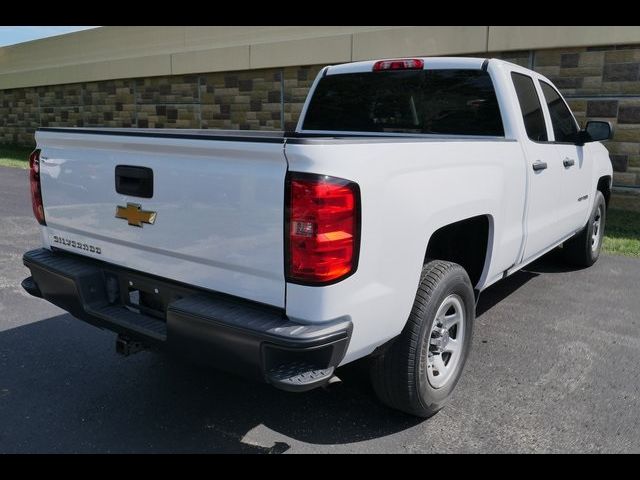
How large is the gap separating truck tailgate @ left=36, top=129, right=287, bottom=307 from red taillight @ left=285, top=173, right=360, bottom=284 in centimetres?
6

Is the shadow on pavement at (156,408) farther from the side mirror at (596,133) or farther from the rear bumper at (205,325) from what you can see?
the side mirror at (596,133)

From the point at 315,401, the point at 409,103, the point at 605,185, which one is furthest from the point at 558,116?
the point at 315,401

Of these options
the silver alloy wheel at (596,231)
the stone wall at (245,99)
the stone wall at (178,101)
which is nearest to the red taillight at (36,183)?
the silver alloy wheel at (596,231)

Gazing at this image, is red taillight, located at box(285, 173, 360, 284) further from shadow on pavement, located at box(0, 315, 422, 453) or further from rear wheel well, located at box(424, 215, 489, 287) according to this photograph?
rear wheel well, located at box(424, 215, 489, 287)

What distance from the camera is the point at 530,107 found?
14.6 feet

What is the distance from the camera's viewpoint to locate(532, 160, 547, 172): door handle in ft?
13.3

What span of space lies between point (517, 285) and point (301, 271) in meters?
3.95

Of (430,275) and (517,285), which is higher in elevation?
(430,275)

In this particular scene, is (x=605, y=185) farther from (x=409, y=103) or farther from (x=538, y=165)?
(x=409, y=103)

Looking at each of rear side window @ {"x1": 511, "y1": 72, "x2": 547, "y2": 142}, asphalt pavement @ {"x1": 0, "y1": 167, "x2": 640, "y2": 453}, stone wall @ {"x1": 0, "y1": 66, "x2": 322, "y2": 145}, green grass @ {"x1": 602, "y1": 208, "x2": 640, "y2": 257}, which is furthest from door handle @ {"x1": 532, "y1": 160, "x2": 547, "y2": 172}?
stone wall @ {"x1": 0, "y1": 66, "x2": 322, "y2": 145}

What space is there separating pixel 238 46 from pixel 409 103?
947 centimetres
